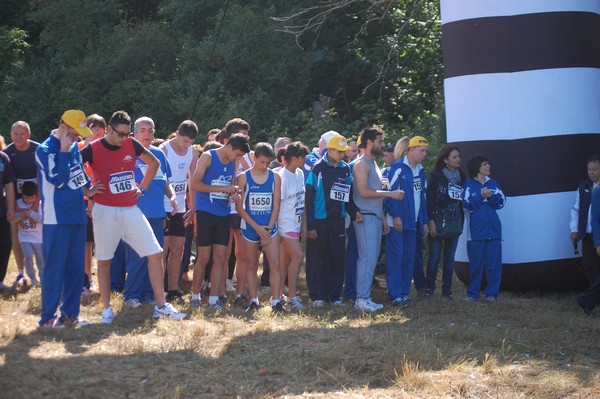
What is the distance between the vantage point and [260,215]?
8883mm

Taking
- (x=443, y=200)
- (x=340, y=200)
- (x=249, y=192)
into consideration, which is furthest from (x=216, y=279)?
(x=443, y=200)

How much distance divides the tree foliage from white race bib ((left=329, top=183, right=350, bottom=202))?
8157mm

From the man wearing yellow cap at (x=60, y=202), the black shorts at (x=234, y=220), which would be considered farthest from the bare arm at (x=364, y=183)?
the man wearing yellow cap at (x=60, y=202)

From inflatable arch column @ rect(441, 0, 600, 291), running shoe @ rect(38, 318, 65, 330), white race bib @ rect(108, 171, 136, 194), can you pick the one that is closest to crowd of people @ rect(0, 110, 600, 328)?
white race bib @ rect(108, 171, 136, 194)

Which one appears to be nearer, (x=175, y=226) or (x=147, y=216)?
(x=147, y=216)

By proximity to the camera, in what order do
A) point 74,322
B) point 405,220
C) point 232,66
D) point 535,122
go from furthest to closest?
point 232,66 < point 535,122 < point 405,220 < point 74,322

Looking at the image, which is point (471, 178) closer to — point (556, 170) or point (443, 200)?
point (443, 200)

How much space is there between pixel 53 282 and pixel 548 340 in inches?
175

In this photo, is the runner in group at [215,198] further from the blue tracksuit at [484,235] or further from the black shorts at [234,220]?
the blue tracksuit at [484,235]

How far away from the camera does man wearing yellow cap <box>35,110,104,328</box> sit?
7.15 metres

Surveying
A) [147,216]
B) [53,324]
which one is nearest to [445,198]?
[147,216]

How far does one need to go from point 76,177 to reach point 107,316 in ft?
4.38

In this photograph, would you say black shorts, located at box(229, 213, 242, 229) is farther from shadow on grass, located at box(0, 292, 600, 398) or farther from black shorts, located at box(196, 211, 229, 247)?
shadow on grass, located at box(0, 292, 600, 398)

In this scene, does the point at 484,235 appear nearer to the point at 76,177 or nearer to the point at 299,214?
the point at 299,214
